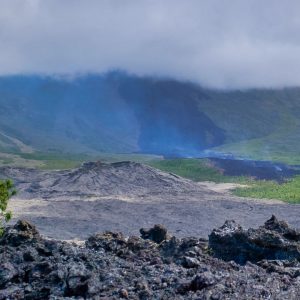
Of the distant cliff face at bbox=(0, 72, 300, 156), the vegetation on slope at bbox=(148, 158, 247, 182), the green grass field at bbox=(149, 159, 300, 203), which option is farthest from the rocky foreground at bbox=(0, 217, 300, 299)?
the distant cliff face at bbox=(0, 72, 300, 156)

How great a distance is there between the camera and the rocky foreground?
46.9ft

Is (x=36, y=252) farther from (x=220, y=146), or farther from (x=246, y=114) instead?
(x=246, y=114)

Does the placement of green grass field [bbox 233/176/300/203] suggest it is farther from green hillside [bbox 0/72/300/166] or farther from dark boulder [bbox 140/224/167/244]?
green hillside [bbox 0/72/300/166]

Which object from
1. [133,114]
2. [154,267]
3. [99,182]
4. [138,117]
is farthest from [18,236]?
[133,114]

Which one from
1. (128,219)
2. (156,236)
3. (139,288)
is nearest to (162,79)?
(128,219)

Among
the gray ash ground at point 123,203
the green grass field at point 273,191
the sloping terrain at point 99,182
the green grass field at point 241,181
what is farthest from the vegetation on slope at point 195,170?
the sloping terrain at point 99,182

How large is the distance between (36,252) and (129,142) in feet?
275

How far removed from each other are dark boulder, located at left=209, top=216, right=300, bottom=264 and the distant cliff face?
70.1m

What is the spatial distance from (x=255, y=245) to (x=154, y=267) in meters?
4.61

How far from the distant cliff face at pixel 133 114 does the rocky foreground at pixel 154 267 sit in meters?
70.3

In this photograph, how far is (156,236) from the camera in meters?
23.9

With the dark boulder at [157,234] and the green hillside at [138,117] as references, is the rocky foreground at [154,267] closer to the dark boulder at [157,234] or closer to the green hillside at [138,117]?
the dark boulder at [157,234]

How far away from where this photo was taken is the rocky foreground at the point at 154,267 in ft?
46.9

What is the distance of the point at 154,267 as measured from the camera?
1648 centimetres
